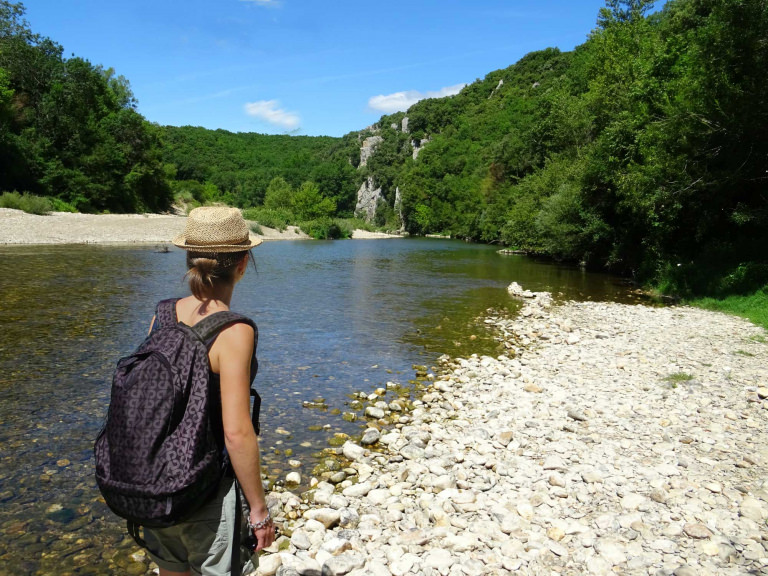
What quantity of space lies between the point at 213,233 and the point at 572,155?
47.7 meters

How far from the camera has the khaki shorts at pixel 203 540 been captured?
8.30ft

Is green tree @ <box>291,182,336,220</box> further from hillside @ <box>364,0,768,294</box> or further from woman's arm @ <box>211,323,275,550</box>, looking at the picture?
woman's arm @ <box>211,323,275,550</box>

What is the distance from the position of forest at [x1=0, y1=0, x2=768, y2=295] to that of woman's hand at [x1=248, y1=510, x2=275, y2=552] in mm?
18669

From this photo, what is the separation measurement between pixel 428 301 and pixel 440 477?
15.1 meters

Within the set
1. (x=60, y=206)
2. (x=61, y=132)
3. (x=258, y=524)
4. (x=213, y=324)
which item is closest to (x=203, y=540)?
(x=258, y=524)

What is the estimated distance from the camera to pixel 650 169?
2009 centimetres

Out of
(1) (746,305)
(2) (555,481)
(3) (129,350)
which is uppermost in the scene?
(1) (746,305)

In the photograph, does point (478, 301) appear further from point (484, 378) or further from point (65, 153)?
point (65, 153)

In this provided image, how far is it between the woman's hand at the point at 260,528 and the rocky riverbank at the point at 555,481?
75.2 inches

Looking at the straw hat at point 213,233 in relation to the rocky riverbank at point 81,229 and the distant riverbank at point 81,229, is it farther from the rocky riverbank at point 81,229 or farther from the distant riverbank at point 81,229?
the distant riverbank at point 81,229

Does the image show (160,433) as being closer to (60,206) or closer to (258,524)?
(258,524)

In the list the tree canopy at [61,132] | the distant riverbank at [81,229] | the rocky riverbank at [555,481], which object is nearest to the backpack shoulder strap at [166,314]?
the rocky riverbank at [555,481]

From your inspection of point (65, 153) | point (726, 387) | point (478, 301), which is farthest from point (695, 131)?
point (65, 153)

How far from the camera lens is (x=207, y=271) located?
8.82ft
